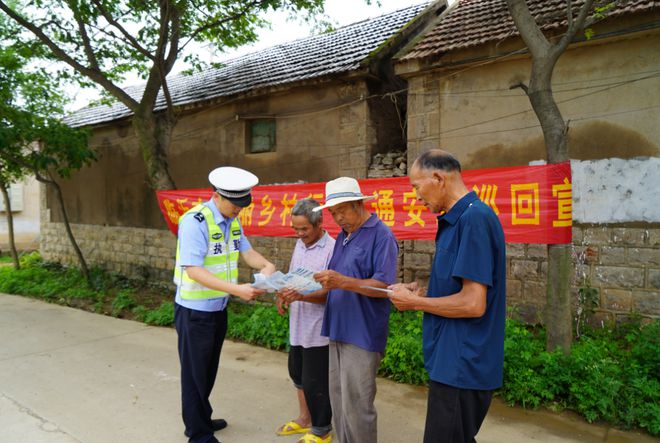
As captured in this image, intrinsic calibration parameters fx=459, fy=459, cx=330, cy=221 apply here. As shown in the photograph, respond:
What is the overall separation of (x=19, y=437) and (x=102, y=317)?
441 centimetres

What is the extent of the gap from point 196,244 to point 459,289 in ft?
5.64

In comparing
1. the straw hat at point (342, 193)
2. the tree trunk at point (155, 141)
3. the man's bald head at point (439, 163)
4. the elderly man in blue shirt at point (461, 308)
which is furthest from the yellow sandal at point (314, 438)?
the tree trunk at point (155, 141)

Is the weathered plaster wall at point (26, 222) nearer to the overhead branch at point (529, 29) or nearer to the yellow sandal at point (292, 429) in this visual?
the yellow sandal at point (292, 429)

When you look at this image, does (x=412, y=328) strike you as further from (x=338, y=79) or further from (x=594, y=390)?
(x=338, y=79)

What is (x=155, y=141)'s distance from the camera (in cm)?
813

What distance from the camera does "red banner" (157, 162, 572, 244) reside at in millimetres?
4230

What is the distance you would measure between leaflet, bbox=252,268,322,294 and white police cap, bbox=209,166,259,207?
0.60 metres

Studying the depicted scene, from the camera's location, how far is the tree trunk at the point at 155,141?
808 centimetres

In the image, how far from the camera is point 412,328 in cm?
518

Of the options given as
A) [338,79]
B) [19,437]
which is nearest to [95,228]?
[338,79]

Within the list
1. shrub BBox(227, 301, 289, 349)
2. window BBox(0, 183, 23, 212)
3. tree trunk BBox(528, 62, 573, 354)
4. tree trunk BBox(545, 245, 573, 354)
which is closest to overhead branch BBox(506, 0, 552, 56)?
tree trunk BBox(528, 62, 573, 354)

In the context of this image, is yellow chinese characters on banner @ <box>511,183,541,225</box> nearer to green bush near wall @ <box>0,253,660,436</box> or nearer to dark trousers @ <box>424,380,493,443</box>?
green bush near wall @ <box>0,253,660,436</box>

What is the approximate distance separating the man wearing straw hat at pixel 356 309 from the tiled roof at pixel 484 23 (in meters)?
4.23

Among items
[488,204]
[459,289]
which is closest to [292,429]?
[459,289]
